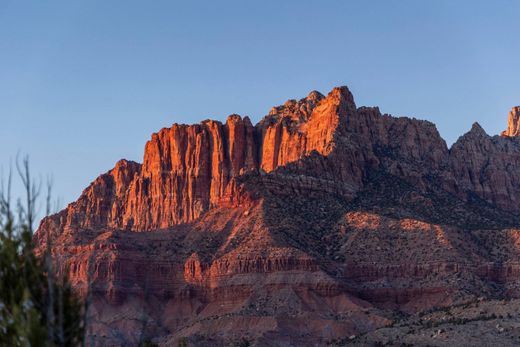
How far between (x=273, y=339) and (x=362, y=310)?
15.6 m

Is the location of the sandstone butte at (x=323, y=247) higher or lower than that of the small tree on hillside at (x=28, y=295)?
higher

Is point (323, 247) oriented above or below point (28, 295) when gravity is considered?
above

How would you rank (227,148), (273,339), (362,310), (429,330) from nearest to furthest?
(429,330) → (273,339) → (362,310) → (227,148)

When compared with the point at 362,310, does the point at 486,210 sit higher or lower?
higher

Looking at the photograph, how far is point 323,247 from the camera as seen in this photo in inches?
5704

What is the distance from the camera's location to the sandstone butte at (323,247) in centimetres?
12769

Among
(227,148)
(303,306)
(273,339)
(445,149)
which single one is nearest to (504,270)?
(303,306)

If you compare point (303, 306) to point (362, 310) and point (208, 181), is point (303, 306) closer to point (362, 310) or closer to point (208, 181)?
point (362, 310)

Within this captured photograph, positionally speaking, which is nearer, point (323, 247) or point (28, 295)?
point (28, 295)

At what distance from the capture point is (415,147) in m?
176

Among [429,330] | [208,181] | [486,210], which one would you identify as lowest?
[429,330]

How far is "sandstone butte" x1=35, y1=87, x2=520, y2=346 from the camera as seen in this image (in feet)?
419

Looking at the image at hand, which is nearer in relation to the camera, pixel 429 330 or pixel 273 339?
pixel 429 330

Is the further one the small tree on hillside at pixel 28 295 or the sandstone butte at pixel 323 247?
the sandstone butte at pixel 323 247
